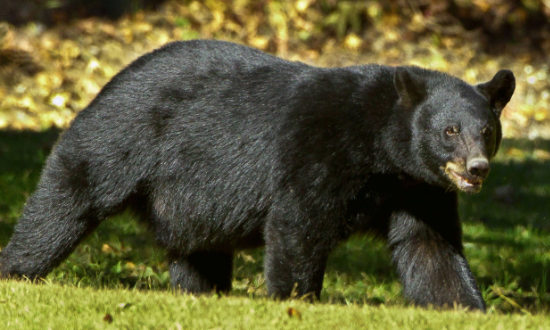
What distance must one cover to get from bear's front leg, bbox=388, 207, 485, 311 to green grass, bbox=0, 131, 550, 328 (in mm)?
261

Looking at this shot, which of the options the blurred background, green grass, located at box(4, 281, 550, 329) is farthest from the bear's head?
the blurred background

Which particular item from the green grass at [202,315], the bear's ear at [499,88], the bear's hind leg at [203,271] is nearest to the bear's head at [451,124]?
the bear's ear at [499,88]

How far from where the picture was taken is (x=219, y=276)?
6.63 meters

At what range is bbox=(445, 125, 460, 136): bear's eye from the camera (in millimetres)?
5270

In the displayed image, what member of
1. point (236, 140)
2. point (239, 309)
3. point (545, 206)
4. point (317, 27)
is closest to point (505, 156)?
point (545, 206)

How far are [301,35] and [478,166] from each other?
34.4 feet

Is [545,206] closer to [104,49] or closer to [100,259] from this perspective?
[100,259]

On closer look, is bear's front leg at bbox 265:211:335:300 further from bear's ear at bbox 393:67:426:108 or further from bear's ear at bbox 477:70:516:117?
bear's ear at bbox 477:70:516:117

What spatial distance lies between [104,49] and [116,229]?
6470 millimetres

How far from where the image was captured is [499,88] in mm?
5574

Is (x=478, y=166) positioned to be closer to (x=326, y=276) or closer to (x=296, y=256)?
(x=296, y=256)

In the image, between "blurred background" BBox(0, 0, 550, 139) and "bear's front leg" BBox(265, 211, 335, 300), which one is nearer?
"bear's front leg" BBox(265, 211, 335, 300)

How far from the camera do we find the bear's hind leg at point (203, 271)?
21.7 ft

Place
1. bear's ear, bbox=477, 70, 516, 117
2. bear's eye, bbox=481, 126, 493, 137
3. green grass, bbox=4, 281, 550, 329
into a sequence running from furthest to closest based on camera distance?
bear's ear, bbox=477, 70, 516, 117 < bear's eye, bbox=481, 126, 493, 137 < green grass, bbox=4, 281, 550, 329
